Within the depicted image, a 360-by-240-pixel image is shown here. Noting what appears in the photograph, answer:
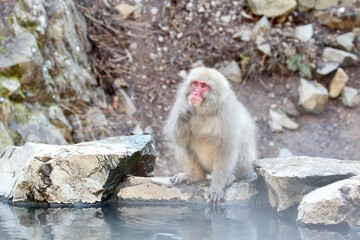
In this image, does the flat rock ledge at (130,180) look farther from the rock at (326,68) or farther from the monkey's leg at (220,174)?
the rock at (326,68)

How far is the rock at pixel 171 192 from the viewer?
5.46m

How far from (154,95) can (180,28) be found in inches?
47.9

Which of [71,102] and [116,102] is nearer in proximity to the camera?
[71,102]

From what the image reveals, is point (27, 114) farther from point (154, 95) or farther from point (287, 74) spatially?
point (287, 74)

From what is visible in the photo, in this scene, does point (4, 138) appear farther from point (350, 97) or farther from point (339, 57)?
point (339, 57)

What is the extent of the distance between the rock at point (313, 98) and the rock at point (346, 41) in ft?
2.83

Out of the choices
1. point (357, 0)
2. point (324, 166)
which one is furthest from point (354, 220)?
point (357, 0)

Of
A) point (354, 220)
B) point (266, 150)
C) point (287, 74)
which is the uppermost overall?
point (354, 220)

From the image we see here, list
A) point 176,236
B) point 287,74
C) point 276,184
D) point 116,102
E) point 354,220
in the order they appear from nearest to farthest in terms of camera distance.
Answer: point 176,236, point 354,220, point 276,184, point 116,102, point 287,74

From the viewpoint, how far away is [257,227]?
4.67m

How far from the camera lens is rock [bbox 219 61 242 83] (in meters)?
9.86

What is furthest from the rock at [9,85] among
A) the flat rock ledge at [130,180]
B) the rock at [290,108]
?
the rock at [290,108]

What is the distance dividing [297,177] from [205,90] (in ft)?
3.08

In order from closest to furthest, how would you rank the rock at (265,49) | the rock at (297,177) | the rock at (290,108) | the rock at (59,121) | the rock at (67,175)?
1. the rock at (297,177)
2. the rock at (67,175)
3. the rock at (59,121)
4. the rock at (290,108)
5. the rock at (265,49)
